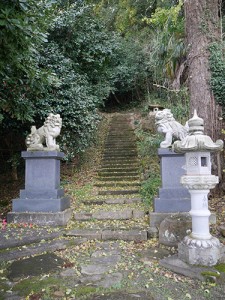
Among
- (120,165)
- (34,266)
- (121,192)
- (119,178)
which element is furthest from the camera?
(120,165)

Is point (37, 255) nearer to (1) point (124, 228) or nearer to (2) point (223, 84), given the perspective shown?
(1) point (124, 228)

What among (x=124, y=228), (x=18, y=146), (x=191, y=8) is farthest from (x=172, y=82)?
(x=124, y=228)

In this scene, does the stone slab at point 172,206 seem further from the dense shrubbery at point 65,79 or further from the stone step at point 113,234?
the dense shrubbery at point 65,79

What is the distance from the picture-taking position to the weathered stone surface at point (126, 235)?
3661mm

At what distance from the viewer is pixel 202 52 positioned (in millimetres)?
5395

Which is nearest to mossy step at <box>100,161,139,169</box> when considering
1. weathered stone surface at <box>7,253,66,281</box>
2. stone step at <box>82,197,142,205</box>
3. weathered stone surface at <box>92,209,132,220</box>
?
stone step at <box>82,197,142,205</box>

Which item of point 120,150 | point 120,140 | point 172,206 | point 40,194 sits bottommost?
point 172,206

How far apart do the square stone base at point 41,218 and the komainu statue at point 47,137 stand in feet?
3.94

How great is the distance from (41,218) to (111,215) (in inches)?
50.8

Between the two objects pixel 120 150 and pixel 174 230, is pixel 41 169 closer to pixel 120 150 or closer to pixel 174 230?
pixel 174 230

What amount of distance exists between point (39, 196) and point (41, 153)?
0.81 metres

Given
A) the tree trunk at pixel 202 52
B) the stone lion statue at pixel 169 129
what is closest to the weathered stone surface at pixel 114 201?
the stone lion statue at pixel 169 129

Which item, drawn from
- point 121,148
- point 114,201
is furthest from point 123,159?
point 114,201

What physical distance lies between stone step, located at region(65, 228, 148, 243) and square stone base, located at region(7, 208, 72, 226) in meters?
0.50
